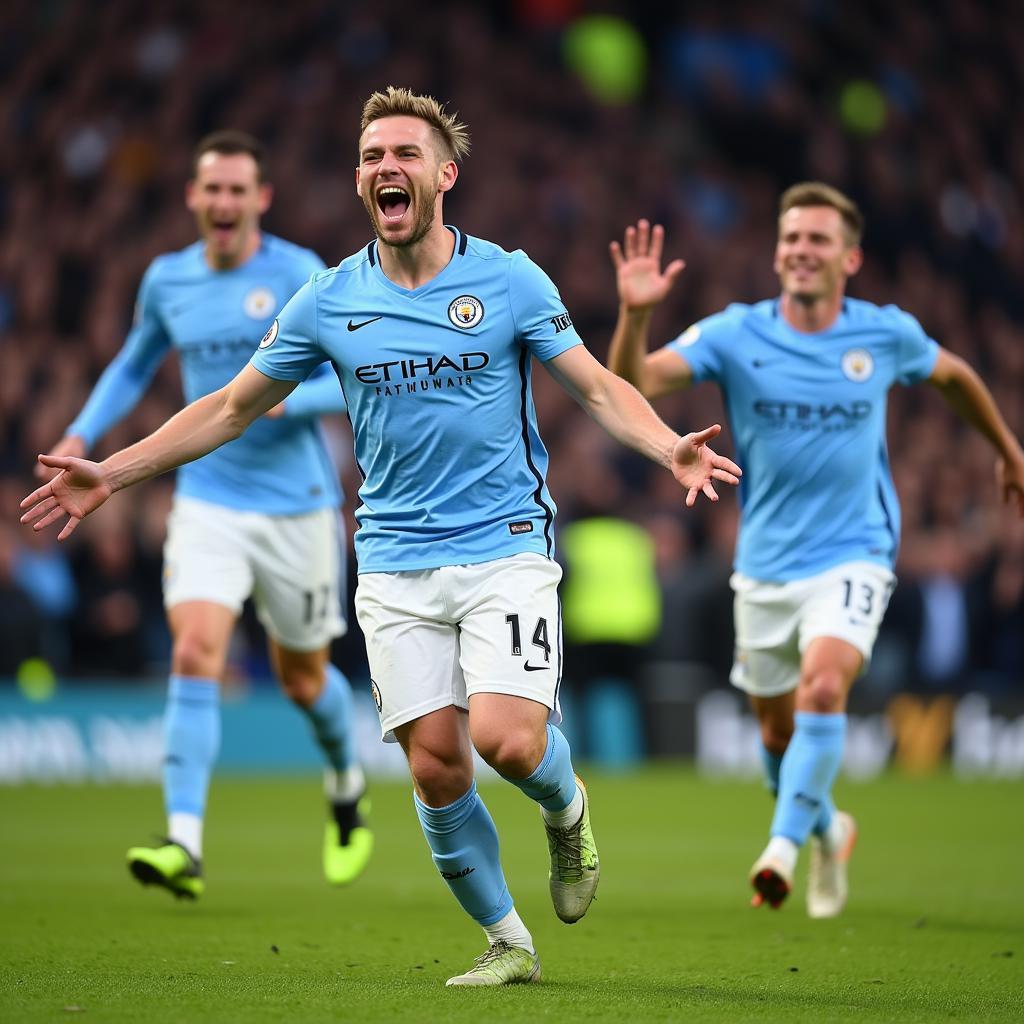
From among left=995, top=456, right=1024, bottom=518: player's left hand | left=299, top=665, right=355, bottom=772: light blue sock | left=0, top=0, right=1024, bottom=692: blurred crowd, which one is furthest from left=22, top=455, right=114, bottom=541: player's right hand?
left=0, top=0, right=1024, bottom=692: blurred crowd

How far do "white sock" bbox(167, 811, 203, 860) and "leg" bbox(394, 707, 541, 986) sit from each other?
226 cm

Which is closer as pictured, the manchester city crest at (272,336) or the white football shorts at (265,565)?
the manchester city crest at (272,336)

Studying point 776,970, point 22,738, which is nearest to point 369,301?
point 776,970

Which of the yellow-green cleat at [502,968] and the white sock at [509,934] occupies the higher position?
the white sock at [509,934]

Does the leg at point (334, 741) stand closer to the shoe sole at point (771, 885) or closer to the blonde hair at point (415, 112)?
the shoe sole at point (771, 885)

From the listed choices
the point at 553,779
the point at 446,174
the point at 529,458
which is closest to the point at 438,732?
the point at 553,779

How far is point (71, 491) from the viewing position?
5.76m

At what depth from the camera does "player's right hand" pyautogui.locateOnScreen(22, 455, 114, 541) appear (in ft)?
18.7

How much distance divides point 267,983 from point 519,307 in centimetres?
211

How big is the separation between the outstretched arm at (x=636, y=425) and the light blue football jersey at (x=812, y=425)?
231cm

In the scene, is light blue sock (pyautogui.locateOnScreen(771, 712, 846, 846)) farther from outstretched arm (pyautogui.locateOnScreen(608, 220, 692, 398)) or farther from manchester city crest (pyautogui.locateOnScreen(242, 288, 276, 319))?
manchester city crest (pyautogui.locateOnScreen(242, 288, 276, 319))

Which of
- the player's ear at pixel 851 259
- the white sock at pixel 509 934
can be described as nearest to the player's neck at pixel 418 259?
the white sock at pixel 509 934

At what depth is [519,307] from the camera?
18.9ft

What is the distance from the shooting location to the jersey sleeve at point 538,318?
575 cm
